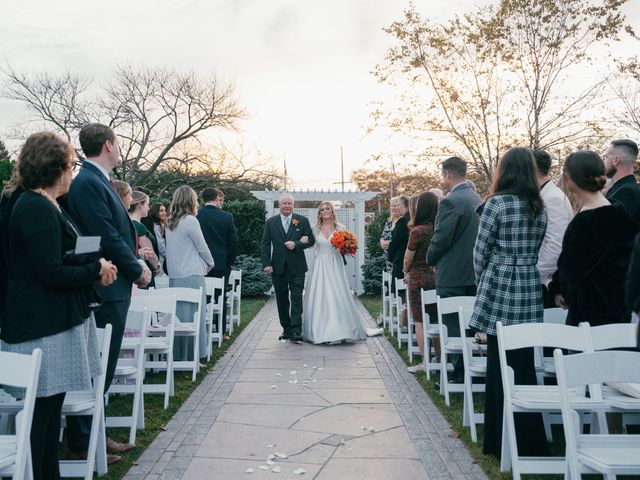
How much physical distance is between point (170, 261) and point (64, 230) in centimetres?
470

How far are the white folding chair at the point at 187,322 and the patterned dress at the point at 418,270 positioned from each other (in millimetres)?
2458

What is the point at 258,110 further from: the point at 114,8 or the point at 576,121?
the point at 114,8

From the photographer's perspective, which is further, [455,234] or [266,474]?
[455,234]

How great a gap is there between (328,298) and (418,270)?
2901mm

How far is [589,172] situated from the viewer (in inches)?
180

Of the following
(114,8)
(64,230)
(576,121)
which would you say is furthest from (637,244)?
(576,121)

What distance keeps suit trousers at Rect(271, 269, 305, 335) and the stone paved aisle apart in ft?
5.22

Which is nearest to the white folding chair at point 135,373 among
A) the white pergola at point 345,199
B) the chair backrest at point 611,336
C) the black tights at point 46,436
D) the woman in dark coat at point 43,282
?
the black tights at point 46,436

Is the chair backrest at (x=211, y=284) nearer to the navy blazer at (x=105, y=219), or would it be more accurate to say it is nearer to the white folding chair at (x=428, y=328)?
the white folding chair at (x=428, y=328)

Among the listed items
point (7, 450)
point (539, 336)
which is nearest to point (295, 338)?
point (539, 336)

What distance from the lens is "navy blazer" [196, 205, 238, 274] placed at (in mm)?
9984

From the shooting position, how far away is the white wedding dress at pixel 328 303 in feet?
34.6

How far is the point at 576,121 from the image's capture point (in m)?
20.2

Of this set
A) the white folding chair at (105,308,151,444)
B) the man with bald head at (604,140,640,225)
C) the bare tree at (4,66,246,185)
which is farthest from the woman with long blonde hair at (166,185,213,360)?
the bare tree at (4,66,246,185)
